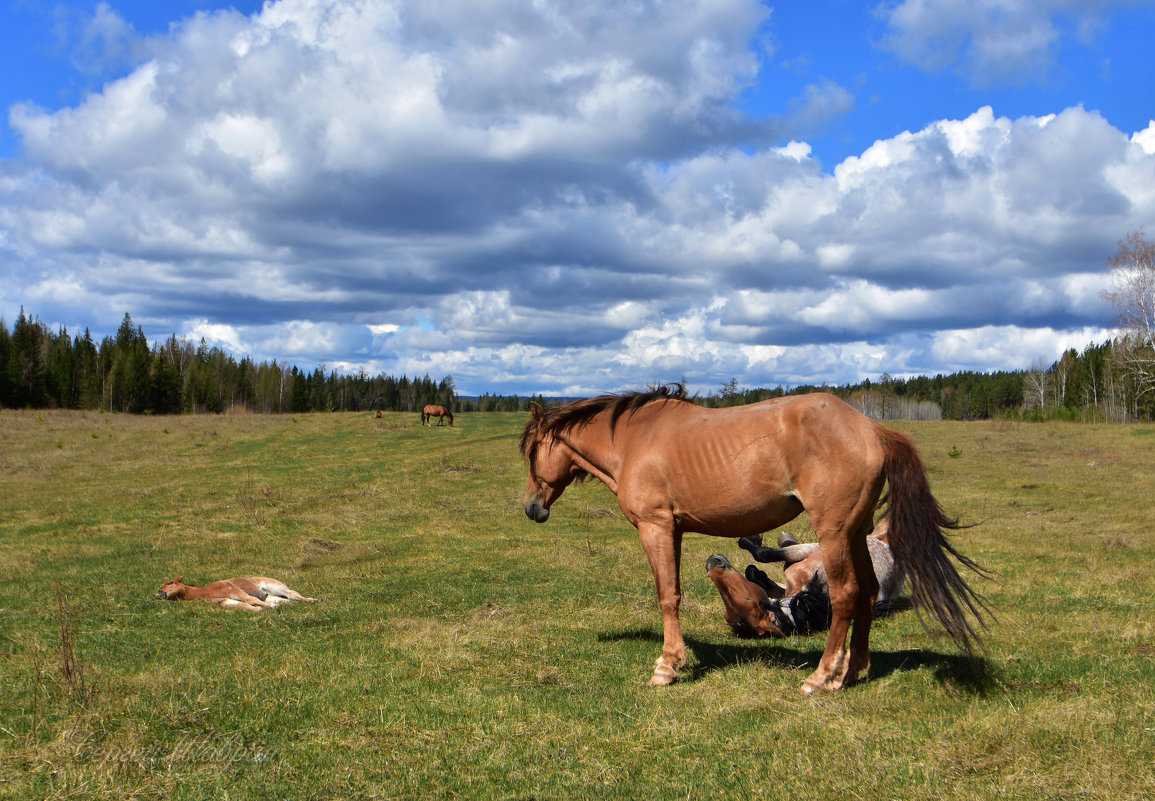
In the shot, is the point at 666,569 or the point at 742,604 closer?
the point at 666,569

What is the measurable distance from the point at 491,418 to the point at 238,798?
52.3 metres

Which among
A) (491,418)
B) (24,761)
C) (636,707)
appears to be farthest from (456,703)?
(491,418)

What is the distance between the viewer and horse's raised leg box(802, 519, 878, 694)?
5.89m

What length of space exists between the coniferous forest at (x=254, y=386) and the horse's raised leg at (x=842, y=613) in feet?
149

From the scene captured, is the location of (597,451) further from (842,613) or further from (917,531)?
(917,531)

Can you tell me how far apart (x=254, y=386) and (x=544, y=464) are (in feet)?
371

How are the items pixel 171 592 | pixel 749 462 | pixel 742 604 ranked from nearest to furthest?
pixel 749 462
pixel 742 604
pixel 171 592

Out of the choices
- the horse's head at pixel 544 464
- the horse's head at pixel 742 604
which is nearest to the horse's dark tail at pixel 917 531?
the horse's head at pixel 742 604

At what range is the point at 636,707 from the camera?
5.56m

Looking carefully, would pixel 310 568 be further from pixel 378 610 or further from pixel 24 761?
pixel 24 761

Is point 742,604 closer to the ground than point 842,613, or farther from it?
closer to the ground

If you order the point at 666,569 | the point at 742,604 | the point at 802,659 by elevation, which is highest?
the point at 666,569

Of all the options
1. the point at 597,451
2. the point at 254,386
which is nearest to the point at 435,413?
the point at 597,451

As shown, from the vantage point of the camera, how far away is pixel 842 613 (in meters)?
5.99
